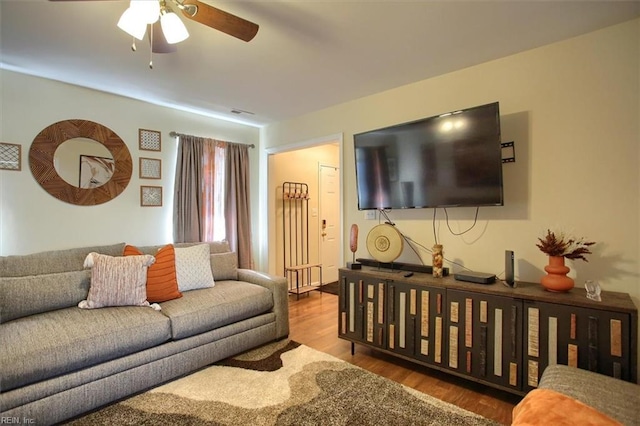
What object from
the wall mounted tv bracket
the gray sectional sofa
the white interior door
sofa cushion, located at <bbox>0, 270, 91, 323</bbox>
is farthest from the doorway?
sofa cushion, located at <bbox>0, 270, 91, 323</bbox>

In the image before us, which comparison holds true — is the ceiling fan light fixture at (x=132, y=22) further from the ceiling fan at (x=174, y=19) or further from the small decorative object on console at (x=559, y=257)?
the small decorative object on console at (x=559, y=257)

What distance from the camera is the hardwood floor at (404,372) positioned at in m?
2.02

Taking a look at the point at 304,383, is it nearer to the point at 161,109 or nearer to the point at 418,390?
the point at 418,390

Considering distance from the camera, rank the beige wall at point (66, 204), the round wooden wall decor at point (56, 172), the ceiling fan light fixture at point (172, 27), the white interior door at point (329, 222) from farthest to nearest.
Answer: the white interior door at point (329, 222) → the round wooden wall decor at point (56, 172) → the beige wall at point (66, 204) → the ceiling fan light fixture at point (172, 27)

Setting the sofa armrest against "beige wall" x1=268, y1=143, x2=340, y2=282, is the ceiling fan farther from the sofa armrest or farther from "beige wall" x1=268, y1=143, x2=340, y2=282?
"beige wall" x1=268, y1=143, x2=340, y2=282

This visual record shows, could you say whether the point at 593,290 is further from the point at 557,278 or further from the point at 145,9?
the point at 145,9

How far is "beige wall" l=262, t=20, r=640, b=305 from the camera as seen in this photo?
1965 mm

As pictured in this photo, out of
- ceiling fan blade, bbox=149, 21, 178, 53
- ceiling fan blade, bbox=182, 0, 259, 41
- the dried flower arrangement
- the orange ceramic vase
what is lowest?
the orange ceramic vase

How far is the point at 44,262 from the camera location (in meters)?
2.47

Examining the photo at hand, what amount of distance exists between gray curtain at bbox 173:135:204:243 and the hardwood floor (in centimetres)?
159

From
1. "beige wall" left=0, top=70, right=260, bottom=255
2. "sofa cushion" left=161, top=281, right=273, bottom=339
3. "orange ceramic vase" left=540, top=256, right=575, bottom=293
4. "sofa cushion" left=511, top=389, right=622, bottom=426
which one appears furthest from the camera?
"beige wall" left=0, top=70, right=260, bottom=255

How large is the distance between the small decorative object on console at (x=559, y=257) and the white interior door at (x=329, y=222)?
11.7ft

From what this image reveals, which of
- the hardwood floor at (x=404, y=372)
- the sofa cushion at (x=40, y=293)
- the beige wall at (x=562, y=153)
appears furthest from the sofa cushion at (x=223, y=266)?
the beige wall at (x=562, y=153)

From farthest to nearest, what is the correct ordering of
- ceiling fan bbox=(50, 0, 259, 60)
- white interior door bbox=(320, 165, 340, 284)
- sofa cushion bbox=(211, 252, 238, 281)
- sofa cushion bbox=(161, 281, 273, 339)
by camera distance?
white interior door bbox=(320, 165, 340, 284) < sofa cushion bbox=(211, 252, 238, 281) < sofa cushion bbox=(161, 281, 273, 339) < ceiling fan bbox=(50, 0, 259, 60)
